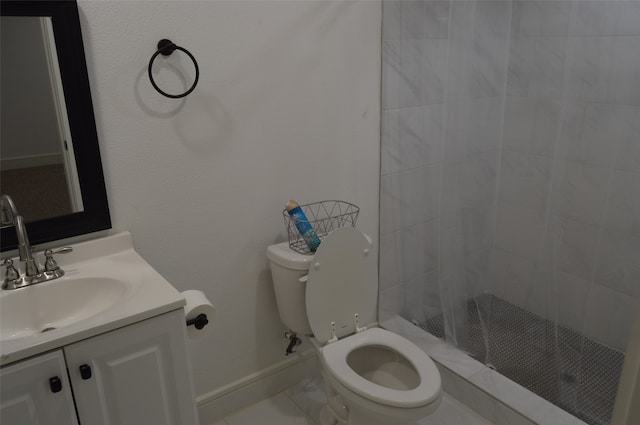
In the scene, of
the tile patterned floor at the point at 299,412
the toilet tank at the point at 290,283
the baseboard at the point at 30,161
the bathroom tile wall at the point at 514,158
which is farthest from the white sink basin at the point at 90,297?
the bathroom tile wall at the point at 514,158

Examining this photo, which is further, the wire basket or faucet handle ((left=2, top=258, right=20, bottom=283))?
the wire basket

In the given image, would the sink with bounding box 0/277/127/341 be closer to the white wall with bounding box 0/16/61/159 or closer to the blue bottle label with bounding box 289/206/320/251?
the white wall with bounding box 0/16/61/159

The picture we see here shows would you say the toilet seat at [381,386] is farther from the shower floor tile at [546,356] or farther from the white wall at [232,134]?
the shower floor tile at [546,356]

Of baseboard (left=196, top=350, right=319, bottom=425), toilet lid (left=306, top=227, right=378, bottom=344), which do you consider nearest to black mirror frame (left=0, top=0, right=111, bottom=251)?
toilet lid (left=306, top=227, right=378, bottom=344)

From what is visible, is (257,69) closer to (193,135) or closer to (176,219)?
(193,135)

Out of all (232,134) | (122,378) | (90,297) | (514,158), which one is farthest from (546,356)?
(90,297)

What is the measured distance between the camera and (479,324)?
7.70 ft

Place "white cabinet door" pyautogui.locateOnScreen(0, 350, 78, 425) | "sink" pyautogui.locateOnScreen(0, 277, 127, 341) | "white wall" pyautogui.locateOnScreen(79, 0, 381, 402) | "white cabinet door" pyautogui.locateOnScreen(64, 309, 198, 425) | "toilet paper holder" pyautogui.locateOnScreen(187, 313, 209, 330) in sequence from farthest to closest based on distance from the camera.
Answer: "white wall" pyautogui.locateOnScreen(79, 0, 381, 402) → "toilet paper holder" pyautogui.locateOnScreen(187, 313, 209, 330) → "sink" pyautogui.locateOnScreen(0, 277, 127, 341) → "white cabinet door" pyautogui.locateOnScreen(64, 309, 198, 425) → "white cabinet door" pyautogui.locateOnScreen(0, 350, 78, 425)

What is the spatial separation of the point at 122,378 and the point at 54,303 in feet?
1.16

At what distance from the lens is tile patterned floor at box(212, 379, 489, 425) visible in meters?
2.05

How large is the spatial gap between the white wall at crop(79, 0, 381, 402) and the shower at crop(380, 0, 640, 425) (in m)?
0.22

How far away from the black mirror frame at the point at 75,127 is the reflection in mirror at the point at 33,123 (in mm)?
20

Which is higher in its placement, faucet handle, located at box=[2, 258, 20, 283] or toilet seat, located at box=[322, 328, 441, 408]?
faucet handle, located at box=[2, 258, 20, 283]

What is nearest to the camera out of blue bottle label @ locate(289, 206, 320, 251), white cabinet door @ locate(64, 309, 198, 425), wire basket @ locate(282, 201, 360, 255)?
white cabinet door @ locate(64, 309, 198, 425)
